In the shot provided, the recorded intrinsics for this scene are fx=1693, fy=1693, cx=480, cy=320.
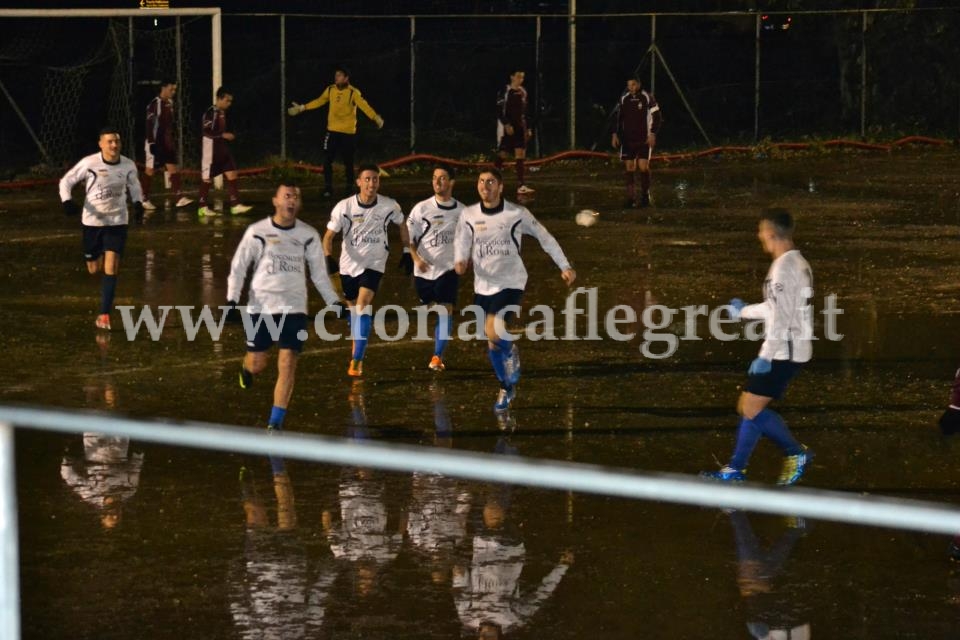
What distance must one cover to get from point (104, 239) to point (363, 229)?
3334 mm

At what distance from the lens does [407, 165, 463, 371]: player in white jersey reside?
14.3m

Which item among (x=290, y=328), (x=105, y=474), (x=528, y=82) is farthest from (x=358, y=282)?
(x=528, y=82)

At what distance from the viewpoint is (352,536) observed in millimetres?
9336

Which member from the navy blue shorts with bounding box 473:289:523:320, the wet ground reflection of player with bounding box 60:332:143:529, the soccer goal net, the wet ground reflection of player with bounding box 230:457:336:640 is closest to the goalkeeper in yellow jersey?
the soccer goal net

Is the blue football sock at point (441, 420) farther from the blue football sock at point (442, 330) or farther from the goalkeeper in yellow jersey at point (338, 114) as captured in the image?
the goalkeeper in yellow jersey at point (338, 114)

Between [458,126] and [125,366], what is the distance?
89.0ft

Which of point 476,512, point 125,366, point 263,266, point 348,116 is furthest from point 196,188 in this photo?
point 476,512

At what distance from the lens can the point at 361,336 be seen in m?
14.1

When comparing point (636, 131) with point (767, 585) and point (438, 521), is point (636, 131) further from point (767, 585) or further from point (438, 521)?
point (767, 585)

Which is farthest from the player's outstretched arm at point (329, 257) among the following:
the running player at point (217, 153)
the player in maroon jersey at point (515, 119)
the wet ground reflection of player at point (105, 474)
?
the player in maroon jersey at point (515, 119)

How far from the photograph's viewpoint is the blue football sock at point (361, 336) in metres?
14.0

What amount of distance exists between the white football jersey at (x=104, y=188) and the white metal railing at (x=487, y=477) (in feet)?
42.9

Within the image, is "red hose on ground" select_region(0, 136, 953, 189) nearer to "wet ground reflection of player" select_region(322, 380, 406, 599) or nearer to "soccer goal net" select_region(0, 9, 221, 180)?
"soccer goal net" select_region(0, 9, 221, 180)

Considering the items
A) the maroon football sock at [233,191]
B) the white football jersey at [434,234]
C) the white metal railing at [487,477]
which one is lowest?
the white metal railing at [487,477]
